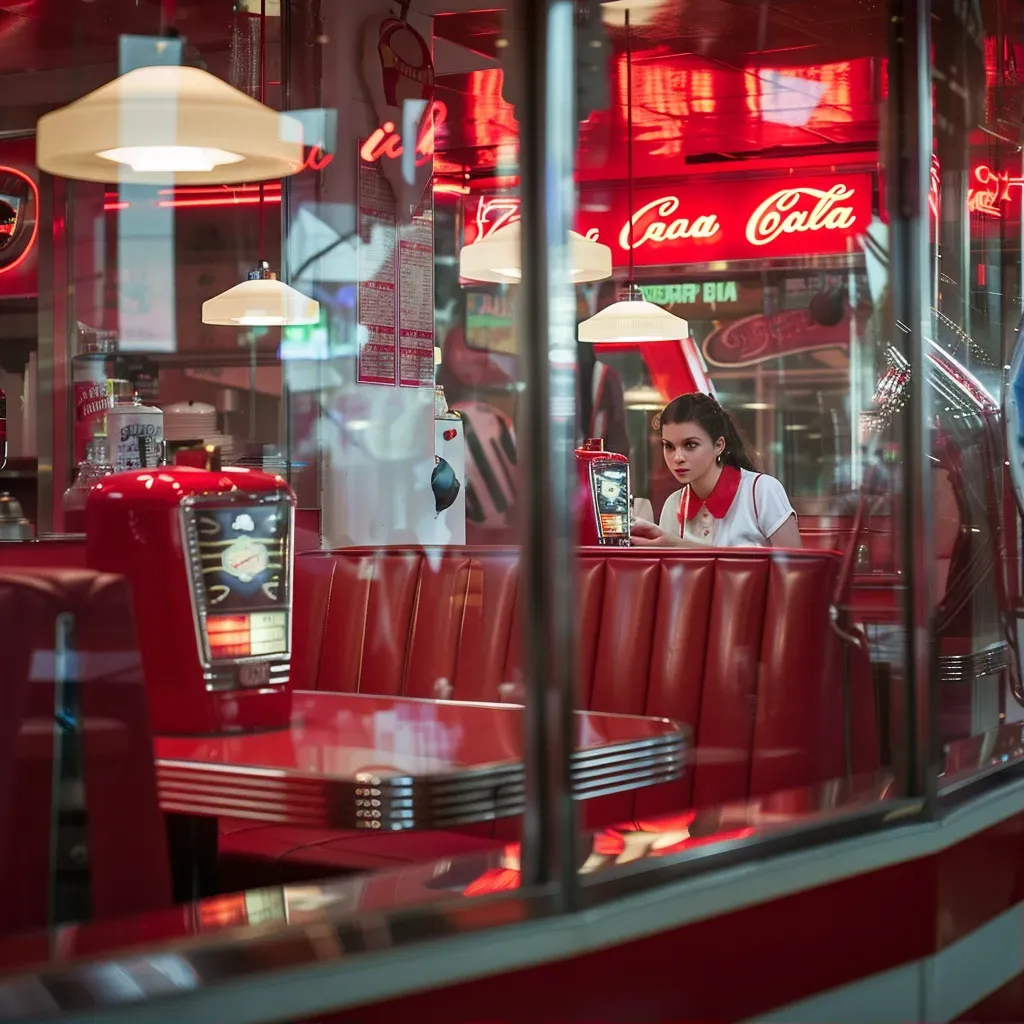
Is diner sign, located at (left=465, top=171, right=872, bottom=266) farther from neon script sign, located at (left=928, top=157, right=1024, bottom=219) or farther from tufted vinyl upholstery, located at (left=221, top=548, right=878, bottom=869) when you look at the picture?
tufted vinyl upholstery, located at (left=221, top=548, right=878, bottom=869)

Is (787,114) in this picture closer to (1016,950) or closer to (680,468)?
(680,468)

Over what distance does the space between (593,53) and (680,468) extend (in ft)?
9.90

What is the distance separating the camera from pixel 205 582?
214cm

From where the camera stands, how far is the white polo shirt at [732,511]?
4.93 meters

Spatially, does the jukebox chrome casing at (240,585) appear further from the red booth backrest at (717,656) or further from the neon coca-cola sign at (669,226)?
the neon coca-cola sign at (669,226)

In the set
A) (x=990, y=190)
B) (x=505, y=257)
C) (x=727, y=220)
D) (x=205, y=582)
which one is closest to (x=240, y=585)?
(x=205, y=582)

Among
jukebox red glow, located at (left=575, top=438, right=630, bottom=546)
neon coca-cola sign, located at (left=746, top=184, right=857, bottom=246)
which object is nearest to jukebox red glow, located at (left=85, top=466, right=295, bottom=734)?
jukebox red glow, located at (left=575, top=438, right=630, bottom=546)

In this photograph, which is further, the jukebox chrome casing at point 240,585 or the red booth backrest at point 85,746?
the jukebox chrome casing at point 240,585

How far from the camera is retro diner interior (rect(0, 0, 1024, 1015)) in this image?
1.94 meters

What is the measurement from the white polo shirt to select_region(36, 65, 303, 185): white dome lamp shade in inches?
83.5

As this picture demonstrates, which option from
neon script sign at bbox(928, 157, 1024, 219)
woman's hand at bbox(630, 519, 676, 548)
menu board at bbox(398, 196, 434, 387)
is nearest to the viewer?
neon script sign at bbox(928, 157, 1024, 219)

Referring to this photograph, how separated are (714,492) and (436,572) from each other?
180 cm

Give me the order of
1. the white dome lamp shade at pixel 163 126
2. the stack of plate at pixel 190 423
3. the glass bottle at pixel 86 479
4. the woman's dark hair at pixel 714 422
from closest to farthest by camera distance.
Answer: the glass bottle at pixel 86 479, the white dome lamp shade at pixel 163 126, the woman's dark hair at pixel 714 422, the stack of plate at pixel 190 423

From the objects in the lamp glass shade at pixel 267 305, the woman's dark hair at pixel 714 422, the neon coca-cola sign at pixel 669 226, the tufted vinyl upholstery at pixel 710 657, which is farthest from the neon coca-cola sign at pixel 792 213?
the tufted vinyl upholstery at pixel 710 657
